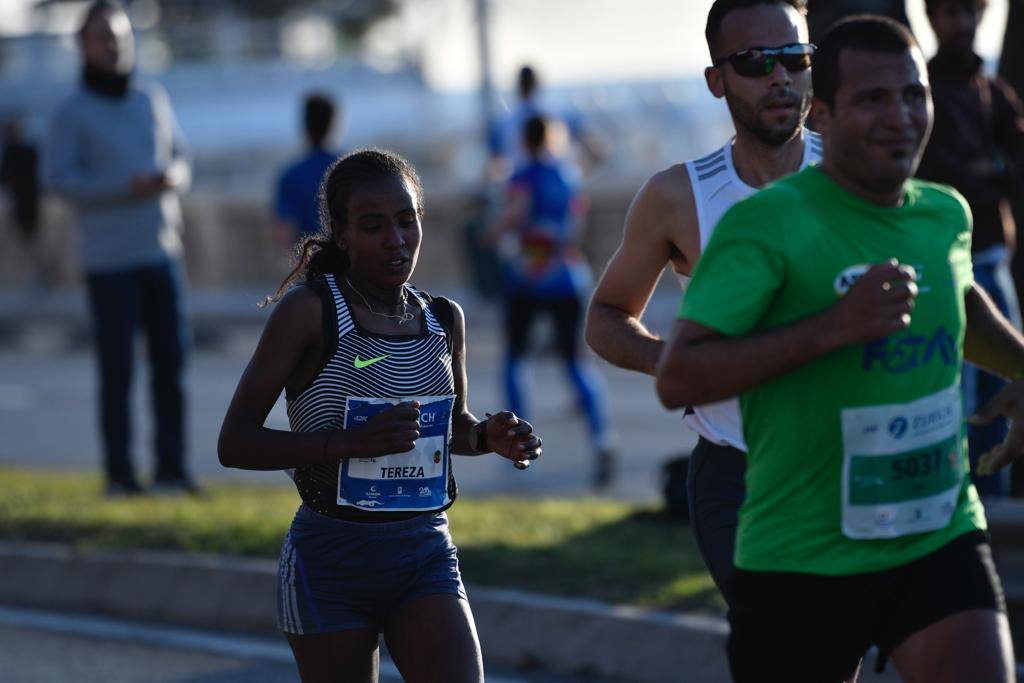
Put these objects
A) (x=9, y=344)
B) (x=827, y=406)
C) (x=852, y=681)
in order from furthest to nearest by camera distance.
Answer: (x=9, y=344) < (x=852, y=681) < (x=827, y=406)

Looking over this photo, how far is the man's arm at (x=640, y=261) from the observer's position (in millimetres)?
4352

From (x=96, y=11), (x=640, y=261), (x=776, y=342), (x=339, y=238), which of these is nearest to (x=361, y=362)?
(x=339, y=238)

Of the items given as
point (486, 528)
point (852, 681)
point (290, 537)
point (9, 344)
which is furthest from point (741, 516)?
point (9, 344)

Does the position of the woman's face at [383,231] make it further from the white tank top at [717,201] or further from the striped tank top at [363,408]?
the white tank top at [717,201]

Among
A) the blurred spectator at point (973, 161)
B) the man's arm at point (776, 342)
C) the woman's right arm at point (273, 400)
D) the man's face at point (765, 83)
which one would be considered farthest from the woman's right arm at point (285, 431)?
the blurred spectator at point (973, 161)

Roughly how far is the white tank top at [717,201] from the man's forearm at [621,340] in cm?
15

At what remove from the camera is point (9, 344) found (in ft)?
78.2

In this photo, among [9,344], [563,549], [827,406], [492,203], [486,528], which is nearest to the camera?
[827,406]

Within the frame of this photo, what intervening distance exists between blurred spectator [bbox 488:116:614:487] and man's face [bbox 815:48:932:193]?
7.31 m

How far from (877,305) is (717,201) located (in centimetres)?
120

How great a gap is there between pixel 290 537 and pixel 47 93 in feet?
164

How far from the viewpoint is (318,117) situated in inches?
403

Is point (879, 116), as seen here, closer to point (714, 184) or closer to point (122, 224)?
point (714, 184)

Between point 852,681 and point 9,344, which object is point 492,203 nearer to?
point 9,344
